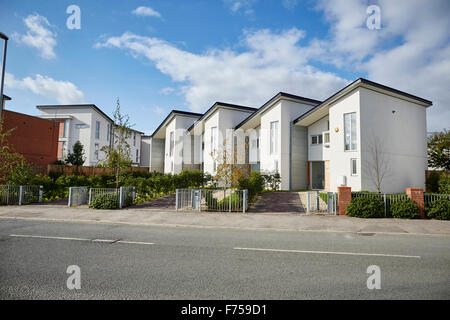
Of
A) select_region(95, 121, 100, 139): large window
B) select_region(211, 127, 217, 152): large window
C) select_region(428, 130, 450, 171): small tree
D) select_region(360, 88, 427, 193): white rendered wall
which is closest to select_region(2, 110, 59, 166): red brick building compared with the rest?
select_region(95, 121, 100, 139): large window

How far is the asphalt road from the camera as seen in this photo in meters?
3.96

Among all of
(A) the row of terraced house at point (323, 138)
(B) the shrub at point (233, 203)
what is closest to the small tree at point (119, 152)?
(A) the row of terraced house at point (323, 138)

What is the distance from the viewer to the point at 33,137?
25.6 m

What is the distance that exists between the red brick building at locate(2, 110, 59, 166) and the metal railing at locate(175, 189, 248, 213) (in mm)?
17853

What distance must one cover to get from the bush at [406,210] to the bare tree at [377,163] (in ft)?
20.5

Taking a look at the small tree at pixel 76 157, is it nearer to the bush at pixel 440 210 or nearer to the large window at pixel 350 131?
the large window at pixel 350 131

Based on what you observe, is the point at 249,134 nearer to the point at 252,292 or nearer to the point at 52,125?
the point at 52,125

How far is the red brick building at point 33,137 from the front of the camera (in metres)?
23.5

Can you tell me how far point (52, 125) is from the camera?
28.0 m

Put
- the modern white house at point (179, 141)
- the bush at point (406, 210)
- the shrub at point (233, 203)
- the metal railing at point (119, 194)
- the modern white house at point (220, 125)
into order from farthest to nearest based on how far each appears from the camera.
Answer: the modern white house at point (179, 141), the modern white house at point (220, 125), the metal railing at point (119, 194), the shrub at point (233, 203), the bush at point (406, 210)

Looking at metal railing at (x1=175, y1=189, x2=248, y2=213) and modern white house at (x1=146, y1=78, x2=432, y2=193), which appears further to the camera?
modern white house at (x1=146, y1=78, x2=432, y2=193)

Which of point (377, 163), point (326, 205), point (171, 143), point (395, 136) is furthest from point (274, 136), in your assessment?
point (171, 143)

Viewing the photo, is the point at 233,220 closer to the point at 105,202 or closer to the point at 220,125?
the point at 105,202

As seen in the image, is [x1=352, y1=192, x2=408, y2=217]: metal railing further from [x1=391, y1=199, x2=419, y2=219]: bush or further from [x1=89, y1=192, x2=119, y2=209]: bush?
[x1=89, y1=192, x2=119, y2=209]: bush
